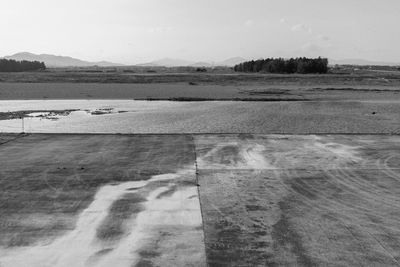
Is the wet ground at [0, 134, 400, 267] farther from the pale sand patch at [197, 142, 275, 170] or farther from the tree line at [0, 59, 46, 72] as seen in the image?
the tree line at [0, 59, 46, 72]

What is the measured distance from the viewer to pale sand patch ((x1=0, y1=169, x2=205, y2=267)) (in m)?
6.82

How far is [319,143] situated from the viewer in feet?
53.5

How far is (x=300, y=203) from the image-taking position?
31.7ft

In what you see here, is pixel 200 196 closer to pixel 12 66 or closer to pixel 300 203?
pixel 300 203

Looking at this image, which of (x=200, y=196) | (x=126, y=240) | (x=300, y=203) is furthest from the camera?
(x=200, y=196)

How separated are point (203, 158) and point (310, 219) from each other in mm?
5694

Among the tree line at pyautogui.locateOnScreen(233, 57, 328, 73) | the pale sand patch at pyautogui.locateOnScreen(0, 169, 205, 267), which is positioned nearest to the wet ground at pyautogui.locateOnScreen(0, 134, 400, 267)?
the pale sand patch at pyautogui.locateOnScreen(0, 169, 205, 267)

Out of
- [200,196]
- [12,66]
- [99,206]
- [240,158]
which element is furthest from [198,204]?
[12,66]

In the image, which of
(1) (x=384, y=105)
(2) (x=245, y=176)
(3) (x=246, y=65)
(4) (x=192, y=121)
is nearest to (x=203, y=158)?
(2) (x=245, y=176)

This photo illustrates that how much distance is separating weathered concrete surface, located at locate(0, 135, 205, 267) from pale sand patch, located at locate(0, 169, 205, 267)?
0.05 ft

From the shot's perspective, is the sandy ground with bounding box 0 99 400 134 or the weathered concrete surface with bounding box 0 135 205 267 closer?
the weathered concrete surface with bounding box 0 135 205 267

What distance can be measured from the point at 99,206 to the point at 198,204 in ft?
7.02

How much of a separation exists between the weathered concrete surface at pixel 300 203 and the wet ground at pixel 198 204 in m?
0.03

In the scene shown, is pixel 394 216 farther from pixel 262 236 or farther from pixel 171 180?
pixel 171 180
